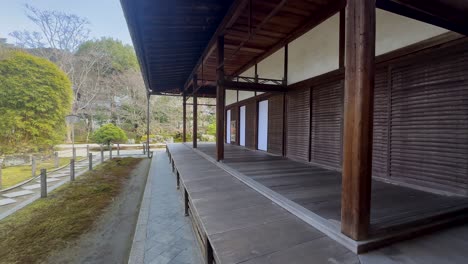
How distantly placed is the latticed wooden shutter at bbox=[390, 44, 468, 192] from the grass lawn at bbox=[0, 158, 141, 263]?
16.7ft

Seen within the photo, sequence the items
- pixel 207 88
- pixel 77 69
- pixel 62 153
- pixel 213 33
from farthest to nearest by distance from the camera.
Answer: pixel 77 69 < pixel 62 153 < pixel 207 88 < pixel 213 33

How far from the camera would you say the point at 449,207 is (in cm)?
204

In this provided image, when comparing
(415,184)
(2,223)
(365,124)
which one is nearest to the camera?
(365,124)

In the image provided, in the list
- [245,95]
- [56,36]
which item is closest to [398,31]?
[245,95]

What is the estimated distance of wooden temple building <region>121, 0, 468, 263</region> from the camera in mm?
1432

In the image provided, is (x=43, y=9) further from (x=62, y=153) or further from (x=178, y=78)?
(x=178, y=78)

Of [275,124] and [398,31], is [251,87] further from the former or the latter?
[398,31]

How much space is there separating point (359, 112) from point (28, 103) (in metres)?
12.7

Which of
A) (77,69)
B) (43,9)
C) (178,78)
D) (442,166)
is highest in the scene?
(43,9)

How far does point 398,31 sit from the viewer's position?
290 cm

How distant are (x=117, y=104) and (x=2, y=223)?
1902cm

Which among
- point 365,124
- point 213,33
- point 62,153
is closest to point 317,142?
point 365,124

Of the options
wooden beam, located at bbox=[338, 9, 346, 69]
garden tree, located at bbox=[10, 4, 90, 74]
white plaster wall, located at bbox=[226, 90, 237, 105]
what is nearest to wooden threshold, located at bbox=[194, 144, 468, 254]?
wooden beam, located at bbox=[338, 9, 346, 69]

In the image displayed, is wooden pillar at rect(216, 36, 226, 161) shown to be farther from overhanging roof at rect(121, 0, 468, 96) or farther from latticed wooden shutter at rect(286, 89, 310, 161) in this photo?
latticed wooden shutter at rect(286, 89, 310, 161)
